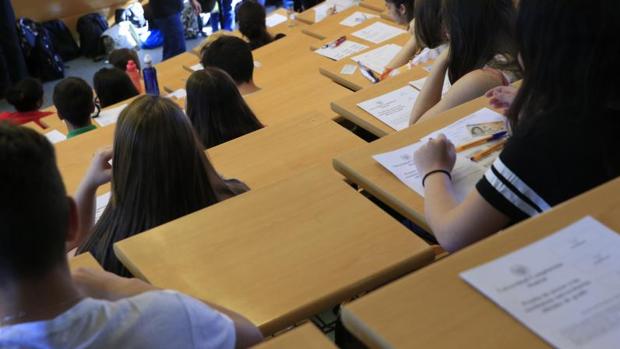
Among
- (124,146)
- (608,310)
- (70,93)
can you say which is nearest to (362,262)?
(608,310)

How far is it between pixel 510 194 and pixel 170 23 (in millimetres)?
4546

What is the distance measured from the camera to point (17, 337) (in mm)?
868

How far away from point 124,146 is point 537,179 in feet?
3.34

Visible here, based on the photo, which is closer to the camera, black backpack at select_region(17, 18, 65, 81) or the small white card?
the small white card

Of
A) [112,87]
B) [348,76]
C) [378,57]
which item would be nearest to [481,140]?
[348,76]

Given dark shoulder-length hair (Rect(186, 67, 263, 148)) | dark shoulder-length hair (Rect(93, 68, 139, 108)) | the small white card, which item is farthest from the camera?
dark shoulder-length hair (Rect(93, 68, 139, 108))

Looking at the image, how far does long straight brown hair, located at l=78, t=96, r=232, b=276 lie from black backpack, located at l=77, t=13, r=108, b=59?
447 cm

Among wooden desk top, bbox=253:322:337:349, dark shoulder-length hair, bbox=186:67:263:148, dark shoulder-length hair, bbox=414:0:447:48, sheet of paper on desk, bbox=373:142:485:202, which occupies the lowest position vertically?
dark shoulder-length hair, bbox=186:67:263:148

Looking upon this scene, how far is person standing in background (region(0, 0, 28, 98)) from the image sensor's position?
17.1 ft

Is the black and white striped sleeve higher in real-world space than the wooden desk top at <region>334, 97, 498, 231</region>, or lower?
higher

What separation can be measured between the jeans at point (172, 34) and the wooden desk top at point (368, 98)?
3312 millimetres

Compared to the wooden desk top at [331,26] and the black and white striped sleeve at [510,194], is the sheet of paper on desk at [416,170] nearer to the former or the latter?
the black and white striped sleeve at [510,194]

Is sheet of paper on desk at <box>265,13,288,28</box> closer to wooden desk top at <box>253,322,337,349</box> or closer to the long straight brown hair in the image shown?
the long straight brown hair

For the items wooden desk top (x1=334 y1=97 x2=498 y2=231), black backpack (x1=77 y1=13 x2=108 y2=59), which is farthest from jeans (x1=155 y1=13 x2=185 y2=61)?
wooden desk top (x1=334 y1=97 x2=498 y2=231)
